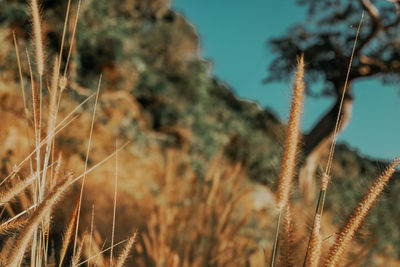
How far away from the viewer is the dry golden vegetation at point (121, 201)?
2.54 feet

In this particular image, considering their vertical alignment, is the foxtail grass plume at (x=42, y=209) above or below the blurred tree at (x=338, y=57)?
below

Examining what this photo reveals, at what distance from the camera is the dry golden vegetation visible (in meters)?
0.78

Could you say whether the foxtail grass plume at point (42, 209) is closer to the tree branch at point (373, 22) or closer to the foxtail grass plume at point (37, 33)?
the foxtail grass plume at point (37, 33)

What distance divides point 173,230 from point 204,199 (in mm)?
301

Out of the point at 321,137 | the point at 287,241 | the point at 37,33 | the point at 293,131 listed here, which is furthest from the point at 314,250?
the point at 321,137

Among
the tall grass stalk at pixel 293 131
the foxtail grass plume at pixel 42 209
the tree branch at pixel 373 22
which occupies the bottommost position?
the foxtail grass plume at pixel 42 209

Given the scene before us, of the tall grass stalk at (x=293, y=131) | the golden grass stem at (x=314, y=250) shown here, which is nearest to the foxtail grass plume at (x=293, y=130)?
the tall grass stalk at (x=293, y=131)

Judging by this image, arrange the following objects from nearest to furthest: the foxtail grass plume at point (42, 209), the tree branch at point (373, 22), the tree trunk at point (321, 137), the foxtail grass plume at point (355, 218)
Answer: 1. the foxtail grass plume at point (42, 209)
2. the foxtail grass plume at point (355, 218)
3. the tree branch at point (373, 22)
4. the tree trunk at point (321, 137)

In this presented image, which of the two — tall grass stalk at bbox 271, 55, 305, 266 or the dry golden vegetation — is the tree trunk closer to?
the dry golden vegetation

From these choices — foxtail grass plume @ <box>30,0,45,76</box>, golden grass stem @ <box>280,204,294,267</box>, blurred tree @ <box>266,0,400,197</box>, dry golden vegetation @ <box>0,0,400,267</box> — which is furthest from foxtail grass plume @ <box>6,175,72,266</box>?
blurred tree @ <box>266,0,400,197</box>

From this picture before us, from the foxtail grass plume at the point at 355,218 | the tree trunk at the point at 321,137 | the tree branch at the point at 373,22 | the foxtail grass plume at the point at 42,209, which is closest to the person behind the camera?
the foxtail grass plume at the point at 42,209

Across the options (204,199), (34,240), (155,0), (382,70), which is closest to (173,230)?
(204,199)

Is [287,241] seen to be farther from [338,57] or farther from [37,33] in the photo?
[338,57]

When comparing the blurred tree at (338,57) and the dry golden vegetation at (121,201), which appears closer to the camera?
the dry golden vegetation at (121,201)
